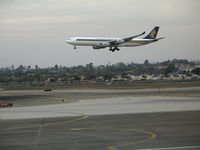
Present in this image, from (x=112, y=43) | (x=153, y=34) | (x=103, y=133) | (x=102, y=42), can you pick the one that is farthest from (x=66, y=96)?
(x=153, y=34)

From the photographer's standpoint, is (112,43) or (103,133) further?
(112,43)

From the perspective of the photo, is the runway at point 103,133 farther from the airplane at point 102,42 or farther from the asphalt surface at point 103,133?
the airplane at point 102,42

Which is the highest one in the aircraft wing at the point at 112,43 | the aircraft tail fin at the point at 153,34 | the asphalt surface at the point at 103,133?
the aircraft tail fin at the point at 153,34

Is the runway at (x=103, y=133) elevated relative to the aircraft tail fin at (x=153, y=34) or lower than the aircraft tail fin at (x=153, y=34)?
lower

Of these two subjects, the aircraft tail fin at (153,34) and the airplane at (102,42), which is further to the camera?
the aircraft tail fin at (153,34)

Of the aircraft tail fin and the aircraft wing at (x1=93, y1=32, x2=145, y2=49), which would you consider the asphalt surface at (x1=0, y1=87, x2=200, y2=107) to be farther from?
the aircraft tail fin

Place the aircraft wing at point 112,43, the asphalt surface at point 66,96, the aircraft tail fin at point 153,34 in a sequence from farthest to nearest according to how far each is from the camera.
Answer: the aircraft tail fin at point 153,34 → the aircraft wing at point 112,43 → the asphalt surface at point 66,96

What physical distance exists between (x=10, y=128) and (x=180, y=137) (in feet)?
42.2

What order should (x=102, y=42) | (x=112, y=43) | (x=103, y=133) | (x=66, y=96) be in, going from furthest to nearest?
(x=112, y=43), (x=102, y=42), (x=66, y=96), (x=103, y=133)

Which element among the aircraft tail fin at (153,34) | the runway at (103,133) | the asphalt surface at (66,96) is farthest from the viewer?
the aircraft tail fin at (153,34)

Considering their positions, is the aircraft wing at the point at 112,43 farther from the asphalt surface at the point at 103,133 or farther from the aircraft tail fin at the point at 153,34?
the asphalt surface at the point at 103,133

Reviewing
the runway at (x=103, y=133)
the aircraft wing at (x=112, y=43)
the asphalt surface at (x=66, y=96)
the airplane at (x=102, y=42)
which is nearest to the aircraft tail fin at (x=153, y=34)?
the airplane at (x=102, y=42)

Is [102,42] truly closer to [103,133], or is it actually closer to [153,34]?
[153,34]

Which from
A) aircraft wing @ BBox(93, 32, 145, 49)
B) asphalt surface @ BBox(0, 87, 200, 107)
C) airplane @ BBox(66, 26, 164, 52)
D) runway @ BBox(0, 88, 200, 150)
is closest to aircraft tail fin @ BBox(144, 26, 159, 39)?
airplane @ BBox(66, 26, 164, 52)
